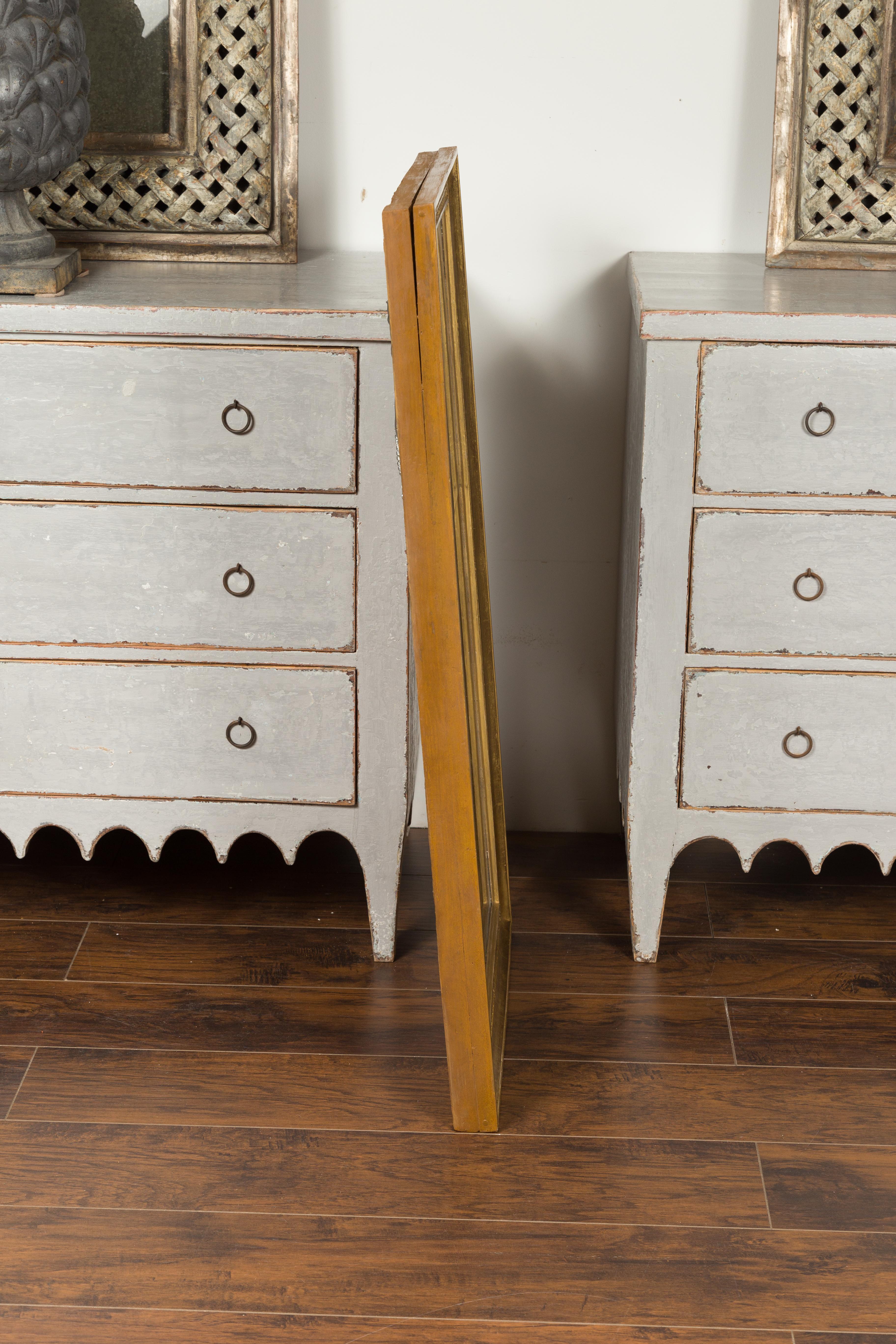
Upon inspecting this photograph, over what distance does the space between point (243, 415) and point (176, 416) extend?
0.09 meters

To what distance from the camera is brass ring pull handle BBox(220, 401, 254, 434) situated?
1.74 meters

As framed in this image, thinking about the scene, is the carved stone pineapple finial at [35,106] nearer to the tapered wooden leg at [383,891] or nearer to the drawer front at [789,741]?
the tapered wooden leg at [383,891]

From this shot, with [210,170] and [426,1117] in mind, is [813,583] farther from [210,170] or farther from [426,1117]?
[210,170]

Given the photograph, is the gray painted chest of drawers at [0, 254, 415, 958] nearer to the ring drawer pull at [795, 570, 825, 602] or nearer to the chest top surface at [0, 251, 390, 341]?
the chest top surface at [0, 251, 390, 341]

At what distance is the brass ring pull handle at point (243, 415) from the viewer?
68.5 inches

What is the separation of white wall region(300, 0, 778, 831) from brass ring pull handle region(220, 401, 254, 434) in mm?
536

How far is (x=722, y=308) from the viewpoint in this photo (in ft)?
5.54

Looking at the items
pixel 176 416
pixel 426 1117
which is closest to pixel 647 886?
pixel 426 1117

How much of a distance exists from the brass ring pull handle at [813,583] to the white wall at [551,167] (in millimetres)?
519

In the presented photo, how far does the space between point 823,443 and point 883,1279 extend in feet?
3.33

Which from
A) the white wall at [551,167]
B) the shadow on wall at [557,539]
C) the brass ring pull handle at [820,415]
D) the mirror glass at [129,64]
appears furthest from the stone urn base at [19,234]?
the brass ring pull handle at [820,415]

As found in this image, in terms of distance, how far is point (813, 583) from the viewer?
5.83 feet

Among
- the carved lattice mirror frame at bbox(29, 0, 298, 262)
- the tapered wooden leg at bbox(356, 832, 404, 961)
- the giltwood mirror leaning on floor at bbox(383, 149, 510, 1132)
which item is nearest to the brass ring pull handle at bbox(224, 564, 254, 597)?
the giltwood mirror leaning on floor at bbox(383, 149, 510, 1132)

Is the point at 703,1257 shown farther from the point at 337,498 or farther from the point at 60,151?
the point at 60,151
